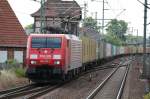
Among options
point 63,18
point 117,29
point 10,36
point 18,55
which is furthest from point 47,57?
point 117,29

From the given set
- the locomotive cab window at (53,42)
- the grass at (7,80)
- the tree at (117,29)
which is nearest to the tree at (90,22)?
the grass at (7,80)

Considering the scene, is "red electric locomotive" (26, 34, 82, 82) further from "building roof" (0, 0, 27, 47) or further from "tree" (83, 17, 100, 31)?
"tree" (83, 17, 100, 31)

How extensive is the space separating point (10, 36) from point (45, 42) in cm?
1619

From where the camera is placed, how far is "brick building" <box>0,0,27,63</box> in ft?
133

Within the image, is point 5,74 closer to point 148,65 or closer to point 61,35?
point 61,35

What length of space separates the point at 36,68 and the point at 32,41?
1432mm

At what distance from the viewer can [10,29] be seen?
4322 centimetres

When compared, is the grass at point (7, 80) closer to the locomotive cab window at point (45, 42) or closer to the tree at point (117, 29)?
the locomotive cab window at point (45, 42)

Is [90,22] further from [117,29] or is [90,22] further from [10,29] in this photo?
[117,29]

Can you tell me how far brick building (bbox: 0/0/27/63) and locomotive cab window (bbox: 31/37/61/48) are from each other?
43.4ft

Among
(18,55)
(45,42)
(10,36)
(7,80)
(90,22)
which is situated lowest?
(7,80)

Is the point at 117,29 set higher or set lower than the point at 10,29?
higher

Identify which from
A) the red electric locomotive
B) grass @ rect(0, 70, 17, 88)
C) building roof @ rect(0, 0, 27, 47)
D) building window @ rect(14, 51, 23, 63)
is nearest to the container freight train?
the red electric locomotive

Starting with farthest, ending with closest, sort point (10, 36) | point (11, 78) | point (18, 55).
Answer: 1. point (10, 36)
2. point (18, 55)
3. point (11, 78)
